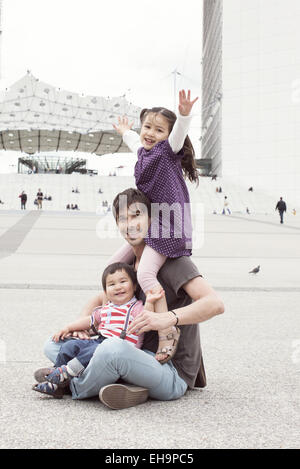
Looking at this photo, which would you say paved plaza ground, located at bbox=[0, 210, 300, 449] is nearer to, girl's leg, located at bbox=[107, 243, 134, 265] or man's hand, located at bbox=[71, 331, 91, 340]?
man's hand, located at bbox=[71, 331, 91, 340]

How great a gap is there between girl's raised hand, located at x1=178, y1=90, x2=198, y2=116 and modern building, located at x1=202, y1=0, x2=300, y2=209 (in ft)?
187

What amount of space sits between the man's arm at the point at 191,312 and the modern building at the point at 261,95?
56789 mm

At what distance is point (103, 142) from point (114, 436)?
8745 cm

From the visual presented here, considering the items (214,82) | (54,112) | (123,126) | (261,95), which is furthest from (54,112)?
(123,126)

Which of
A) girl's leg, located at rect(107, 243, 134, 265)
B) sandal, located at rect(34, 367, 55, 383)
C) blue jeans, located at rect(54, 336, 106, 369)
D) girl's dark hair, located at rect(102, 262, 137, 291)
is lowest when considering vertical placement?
sandal, located at rect(34, 367, 55, 383)

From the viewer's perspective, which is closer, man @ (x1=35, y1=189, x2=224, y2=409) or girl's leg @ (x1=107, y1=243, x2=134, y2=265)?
man @ (x1=35, y1=189, x2=224, y2=409)

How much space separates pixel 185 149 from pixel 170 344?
0.95 meters

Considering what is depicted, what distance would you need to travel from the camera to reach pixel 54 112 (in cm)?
7938

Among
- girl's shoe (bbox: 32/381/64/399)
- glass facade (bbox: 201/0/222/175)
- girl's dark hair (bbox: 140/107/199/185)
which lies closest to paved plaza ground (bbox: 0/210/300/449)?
girl's shoe (bbox: 32/381/64/399)

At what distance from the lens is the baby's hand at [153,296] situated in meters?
2.66

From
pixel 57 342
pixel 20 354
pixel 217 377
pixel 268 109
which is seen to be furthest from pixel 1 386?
pixel 268 109

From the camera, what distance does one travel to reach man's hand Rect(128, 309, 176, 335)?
2531 millimetres

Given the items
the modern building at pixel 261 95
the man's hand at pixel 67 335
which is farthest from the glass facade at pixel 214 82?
the man's hand at pixel 67 335

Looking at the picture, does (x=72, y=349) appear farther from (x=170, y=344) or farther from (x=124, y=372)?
(x=170, y=344)
